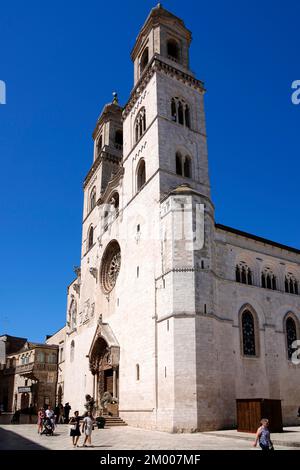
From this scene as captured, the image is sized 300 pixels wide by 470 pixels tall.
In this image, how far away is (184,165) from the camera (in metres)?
31.0

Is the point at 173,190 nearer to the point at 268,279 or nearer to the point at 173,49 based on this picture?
the point at 268,279

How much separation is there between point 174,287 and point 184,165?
1065 cm

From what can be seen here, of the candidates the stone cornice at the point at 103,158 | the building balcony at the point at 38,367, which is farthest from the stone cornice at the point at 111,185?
the building balcony at the point at 38,367

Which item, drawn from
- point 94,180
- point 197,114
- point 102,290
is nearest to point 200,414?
point 102,290

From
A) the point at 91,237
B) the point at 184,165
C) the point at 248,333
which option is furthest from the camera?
the point at 91,237

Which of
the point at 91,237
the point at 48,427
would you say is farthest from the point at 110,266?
the point at 48,427

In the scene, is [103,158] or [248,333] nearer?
[248,333]

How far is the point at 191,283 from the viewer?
79.5 feet

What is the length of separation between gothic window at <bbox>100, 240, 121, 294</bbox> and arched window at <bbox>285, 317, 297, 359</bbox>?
1372 centimetres

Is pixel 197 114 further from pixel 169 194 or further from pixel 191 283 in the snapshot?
pixel 191 283

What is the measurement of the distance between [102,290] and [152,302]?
10914 mm

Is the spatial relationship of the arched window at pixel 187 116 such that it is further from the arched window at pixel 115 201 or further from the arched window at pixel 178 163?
the arched window at pixel 115 201

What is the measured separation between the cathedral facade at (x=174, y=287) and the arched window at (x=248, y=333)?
4.1 inches

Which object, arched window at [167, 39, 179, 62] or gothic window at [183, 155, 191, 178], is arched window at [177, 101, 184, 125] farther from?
arched window at [167, 39, 179, 62]
